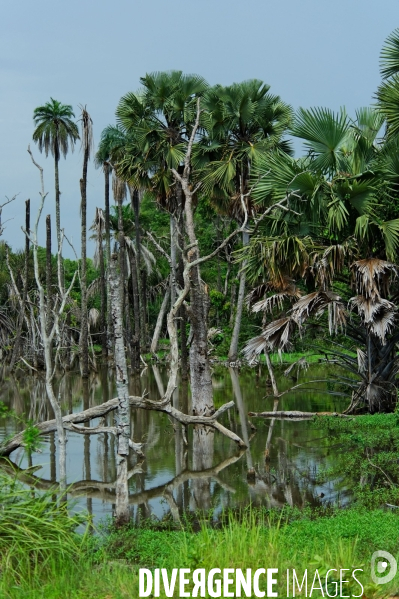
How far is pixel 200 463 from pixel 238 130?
14.3 metres

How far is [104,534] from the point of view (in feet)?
30.7

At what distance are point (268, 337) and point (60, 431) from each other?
7844mm

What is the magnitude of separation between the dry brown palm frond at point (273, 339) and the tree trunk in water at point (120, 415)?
745 centimetres

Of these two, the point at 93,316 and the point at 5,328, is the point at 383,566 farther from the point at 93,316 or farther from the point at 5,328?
the point at 5,328

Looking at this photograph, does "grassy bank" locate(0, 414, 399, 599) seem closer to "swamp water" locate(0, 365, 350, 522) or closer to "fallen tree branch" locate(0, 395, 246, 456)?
"swamp water" locate(0, 365, 350, 522)

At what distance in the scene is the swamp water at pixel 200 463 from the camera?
1130cm

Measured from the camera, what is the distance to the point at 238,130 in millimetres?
25344

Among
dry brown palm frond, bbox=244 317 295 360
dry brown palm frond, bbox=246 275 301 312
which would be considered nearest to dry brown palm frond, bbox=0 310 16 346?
dry brown palm frond, bbox=246 275 301 312

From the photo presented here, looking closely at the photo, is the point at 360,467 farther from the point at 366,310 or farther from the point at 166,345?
the point at 166,345

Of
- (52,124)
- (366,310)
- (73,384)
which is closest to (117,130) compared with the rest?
(52,124)

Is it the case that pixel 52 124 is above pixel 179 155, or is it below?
above

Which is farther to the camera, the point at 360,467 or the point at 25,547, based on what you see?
the point at 360,467

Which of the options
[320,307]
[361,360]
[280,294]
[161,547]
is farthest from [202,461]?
[161,547]

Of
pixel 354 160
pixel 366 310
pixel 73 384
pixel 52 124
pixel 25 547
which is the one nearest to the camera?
pixel 25 547
